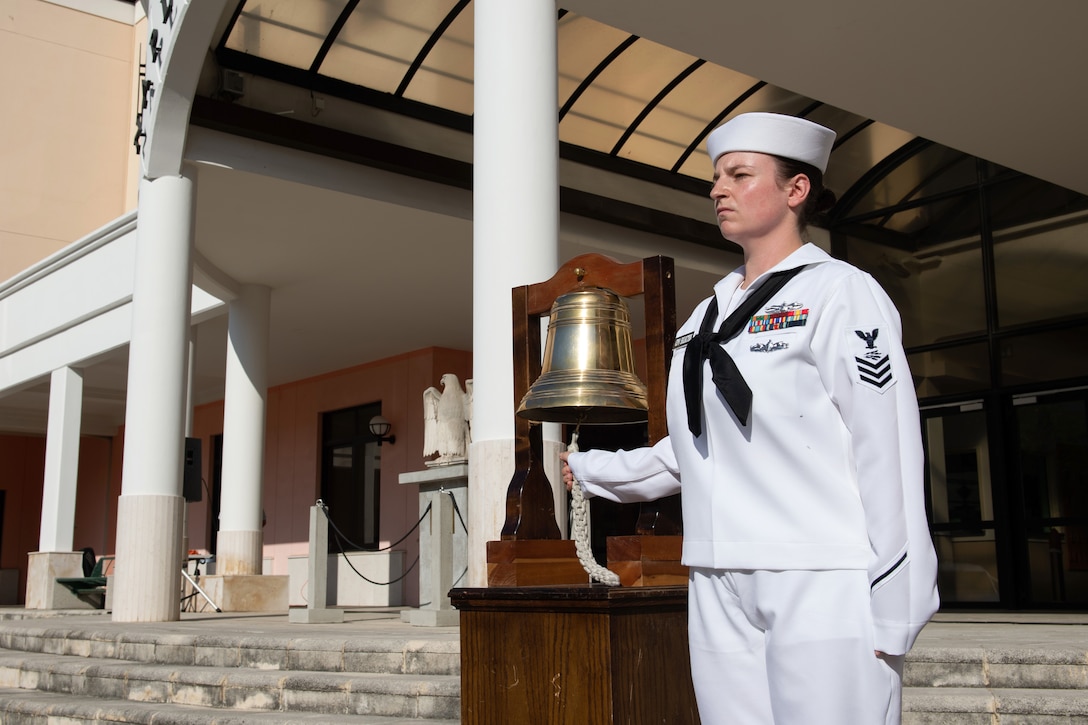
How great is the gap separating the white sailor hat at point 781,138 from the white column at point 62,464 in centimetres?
1740

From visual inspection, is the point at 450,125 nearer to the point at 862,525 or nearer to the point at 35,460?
the point at 862,525

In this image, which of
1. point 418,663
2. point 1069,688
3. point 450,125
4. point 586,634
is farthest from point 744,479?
point 450,125

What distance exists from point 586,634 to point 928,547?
45.6 inches

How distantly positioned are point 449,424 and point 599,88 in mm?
4412

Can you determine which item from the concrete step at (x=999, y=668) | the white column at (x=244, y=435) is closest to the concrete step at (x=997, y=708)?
the concrete step at (x=999, y=668)

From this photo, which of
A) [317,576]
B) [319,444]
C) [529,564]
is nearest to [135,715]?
[317,576]

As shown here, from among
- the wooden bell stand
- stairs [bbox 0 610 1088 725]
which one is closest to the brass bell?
the wooden bell stand

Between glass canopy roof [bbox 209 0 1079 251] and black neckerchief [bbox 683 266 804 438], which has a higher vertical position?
glass canopy roof [bbox 209 0 1079 251]

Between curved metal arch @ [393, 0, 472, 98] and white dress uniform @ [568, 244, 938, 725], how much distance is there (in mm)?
10035

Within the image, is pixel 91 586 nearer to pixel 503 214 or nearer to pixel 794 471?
pixel 503 214

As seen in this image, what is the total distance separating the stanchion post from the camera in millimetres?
10492

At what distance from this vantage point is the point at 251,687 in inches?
268

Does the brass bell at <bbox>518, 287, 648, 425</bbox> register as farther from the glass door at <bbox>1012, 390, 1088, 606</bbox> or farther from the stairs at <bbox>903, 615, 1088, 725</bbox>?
the glass door at <bbox>1012, 390, 1088, 606</bbox>

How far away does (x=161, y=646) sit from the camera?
8367mm
